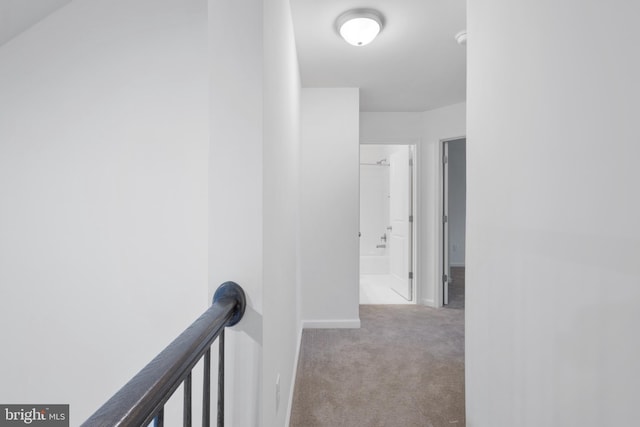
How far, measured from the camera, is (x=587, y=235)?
75 cm

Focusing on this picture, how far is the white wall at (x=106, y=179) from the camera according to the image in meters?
1.66

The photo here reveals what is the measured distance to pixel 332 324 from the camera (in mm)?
3188

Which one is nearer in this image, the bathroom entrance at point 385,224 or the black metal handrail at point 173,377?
the black metal handrail at point 173,377

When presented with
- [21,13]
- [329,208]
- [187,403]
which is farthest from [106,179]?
[329,208]

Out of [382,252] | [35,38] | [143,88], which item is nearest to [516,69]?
[143,88]

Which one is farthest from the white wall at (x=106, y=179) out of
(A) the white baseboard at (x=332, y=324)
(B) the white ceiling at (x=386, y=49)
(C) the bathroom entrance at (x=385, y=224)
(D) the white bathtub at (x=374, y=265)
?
(D) the white bathtub at (x=374, y=265)

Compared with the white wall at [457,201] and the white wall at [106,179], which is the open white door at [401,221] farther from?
the white wall at [106,179]

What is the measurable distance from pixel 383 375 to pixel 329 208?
5.34 feet

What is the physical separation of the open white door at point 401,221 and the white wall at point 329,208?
44.6 inches

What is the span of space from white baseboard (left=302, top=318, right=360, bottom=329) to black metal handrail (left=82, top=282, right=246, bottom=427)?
2.36 meters

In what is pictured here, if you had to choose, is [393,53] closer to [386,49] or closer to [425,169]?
[386,49]

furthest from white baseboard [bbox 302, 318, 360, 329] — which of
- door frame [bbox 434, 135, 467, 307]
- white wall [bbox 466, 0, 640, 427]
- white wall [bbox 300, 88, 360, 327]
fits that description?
white wall [bbox 466, 0, 640, 427]

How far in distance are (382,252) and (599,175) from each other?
17.8ft

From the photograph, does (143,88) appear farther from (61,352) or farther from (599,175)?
(599,175)
